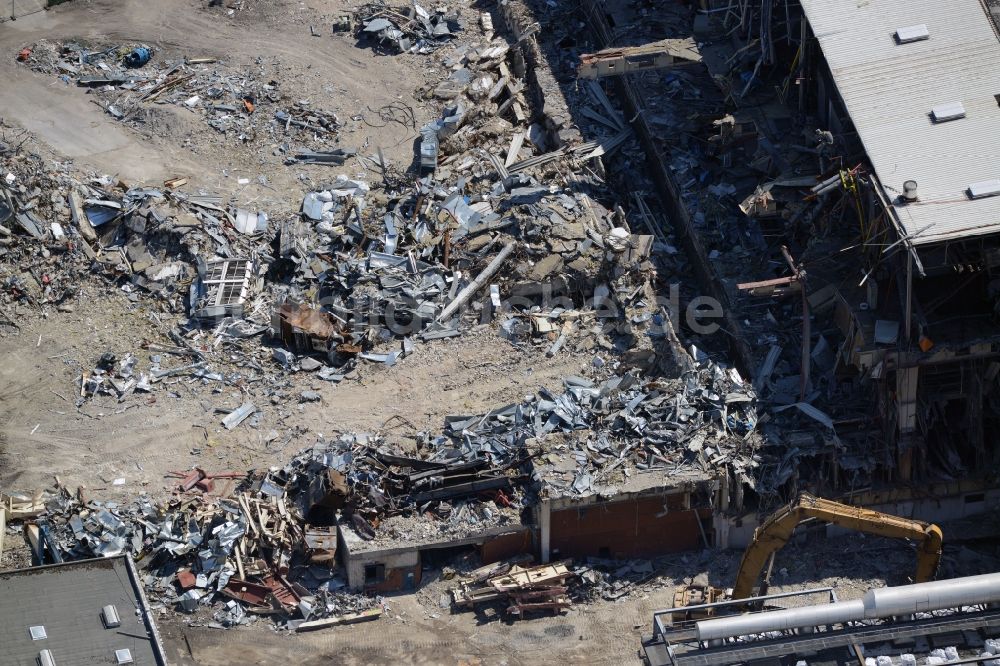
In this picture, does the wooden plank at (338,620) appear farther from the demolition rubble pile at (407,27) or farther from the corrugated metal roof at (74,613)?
the demolition rubble pile at (407,27)

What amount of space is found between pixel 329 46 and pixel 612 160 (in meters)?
12.4

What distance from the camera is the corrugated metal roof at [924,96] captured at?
44.1 meters

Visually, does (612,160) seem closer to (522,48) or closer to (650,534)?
(522,48)

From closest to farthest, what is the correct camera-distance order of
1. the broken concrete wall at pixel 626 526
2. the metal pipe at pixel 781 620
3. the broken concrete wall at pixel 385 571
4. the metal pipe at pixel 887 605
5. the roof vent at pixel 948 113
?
the metal pipe at pixel 781 620
the metal pipe at pixel 887 605
the broken concrete wall at pixel 385 571
the broken concrete wall at pixel 626 526
the roof vent at pixel 948 113

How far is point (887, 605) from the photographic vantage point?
38719 millimetres

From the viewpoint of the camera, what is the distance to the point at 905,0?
4947 cm

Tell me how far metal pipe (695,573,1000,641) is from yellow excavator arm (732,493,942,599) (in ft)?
7.65

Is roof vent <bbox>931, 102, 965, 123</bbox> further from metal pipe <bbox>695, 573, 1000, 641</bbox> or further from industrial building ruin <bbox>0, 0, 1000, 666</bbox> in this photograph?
metal pipe <bbox>695, 573, 1000, 641</bbox>

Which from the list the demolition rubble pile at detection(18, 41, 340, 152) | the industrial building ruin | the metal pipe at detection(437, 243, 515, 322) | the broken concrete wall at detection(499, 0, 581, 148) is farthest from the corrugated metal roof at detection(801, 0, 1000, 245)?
the demolition rubble pile at detection(18, 41, 340, 152)

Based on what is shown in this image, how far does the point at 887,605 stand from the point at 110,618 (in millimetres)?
17882

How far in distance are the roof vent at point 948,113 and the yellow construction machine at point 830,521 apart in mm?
11385

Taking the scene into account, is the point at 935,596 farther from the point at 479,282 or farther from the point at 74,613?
the point at 74,613

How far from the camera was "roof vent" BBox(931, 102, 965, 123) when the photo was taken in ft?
152

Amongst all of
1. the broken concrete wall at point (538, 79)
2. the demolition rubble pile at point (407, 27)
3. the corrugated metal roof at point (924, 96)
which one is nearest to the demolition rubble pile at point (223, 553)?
the broken concrete wall at point (538, 79)
